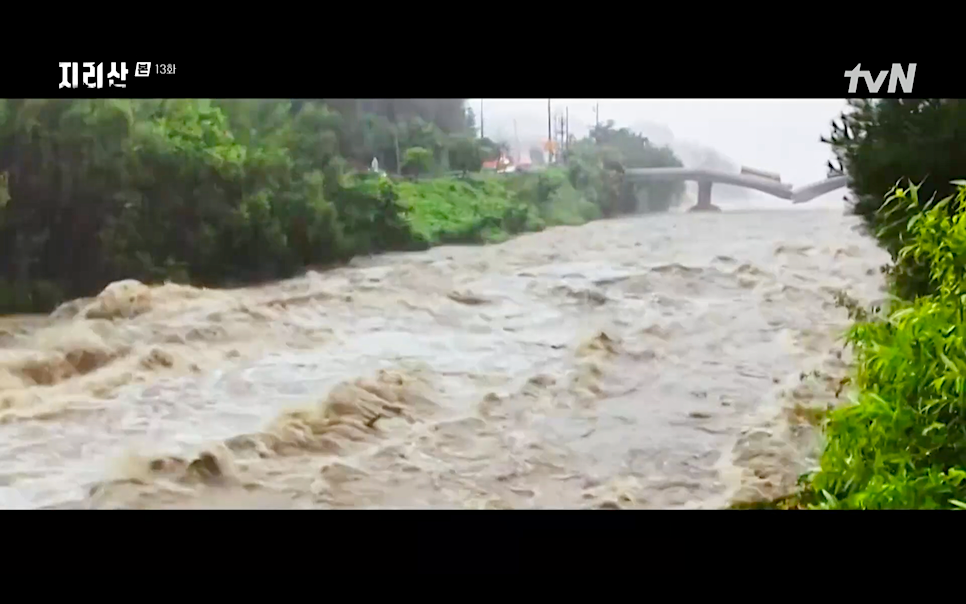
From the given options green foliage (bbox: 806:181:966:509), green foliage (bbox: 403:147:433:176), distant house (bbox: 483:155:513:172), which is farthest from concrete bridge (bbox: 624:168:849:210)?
green foliage (bbox: 403:147:433:176)

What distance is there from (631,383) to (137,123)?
124 centimetres

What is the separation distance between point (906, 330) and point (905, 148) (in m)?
0.41

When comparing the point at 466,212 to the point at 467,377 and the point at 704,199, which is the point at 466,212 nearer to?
the point at 467,377

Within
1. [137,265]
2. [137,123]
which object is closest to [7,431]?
[137,265]

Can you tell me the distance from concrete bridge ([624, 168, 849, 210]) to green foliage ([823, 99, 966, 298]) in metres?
0.08

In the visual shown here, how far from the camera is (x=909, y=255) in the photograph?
175 centimetres

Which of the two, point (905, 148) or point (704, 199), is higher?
point (905, 148)

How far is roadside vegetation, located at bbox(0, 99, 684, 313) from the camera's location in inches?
70.9

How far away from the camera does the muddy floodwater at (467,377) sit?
5.80 feet
